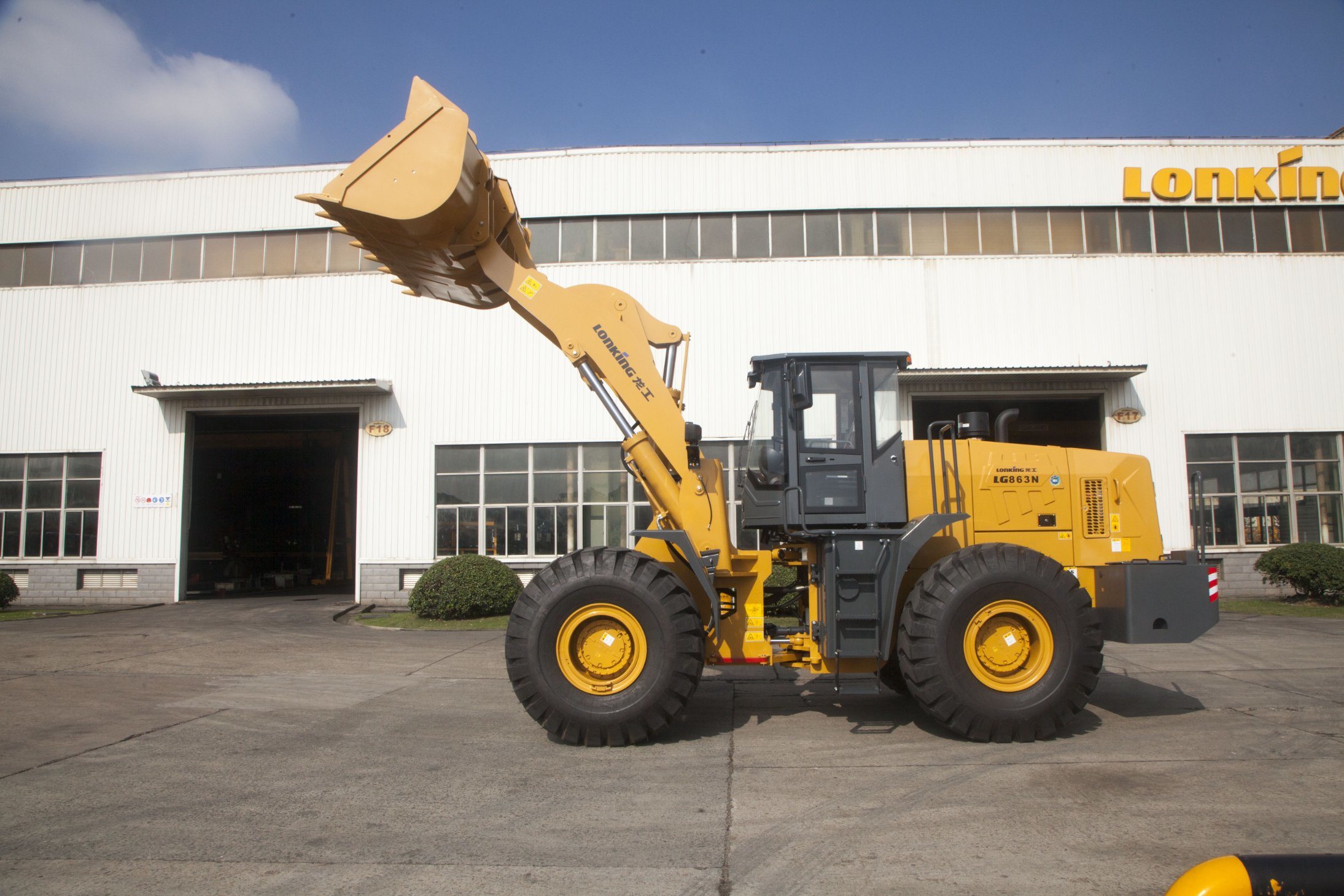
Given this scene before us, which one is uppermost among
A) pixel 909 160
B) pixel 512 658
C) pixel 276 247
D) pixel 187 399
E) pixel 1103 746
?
pixel 909 160

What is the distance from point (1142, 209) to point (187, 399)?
22.0m

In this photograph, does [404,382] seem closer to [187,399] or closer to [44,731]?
[187,399]

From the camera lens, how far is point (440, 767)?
5.79 m

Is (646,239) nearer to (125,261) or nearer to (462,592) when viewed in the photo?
(462,592)

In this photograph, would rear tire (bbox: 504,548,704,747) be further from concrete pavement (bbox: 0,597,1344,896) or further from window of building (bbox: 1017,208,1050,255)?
window of building (bbox: 1017,208,1050,255)

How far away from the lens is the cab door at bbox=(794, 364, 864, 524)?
6691 mm

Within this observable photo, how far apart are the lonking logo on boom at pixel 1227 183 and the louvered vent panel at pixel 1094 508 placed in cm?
1361

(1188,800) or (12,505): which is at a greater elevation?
(12,505)

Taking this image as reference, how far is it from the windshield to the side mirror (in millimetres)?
148

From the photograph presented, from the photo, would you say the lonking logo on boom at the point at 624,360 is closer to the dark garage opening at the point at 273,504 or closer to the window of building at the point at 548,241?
the window of building at the point at 548,241

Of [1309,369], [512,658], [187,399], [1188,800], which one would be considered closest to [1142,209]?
[1309,369]

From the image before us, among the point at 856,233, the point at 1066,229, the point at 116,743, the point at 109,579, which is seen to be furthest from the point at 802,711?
the point at 109,579

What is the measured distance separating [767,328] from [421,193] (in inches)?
477

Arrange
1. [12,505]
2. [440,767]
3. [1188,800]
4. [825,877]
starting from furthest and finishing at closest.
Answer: [12,505] < [440,767] < [1188,800] < [825,877]
